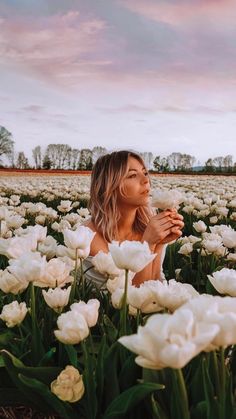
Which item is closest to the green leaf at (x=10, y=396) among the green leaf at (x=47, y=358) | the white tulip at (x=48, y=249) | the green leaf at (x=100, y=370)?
the green leaf at (x=47, y=358)

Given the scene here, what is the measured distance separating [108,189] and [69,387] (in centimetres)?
228

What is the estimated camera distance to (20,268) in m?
1.91

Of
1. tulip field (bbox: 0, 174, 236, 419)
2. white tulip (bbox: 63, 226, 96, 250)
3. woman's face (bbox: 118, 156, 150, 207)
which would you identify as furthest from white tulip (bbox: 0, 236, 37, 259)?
woman's face (bbox: 118, 156, 150, 207)

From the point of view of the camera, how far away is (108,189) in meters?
3.81

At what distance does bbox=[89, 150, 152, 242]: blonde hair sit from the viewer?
3812 millimetres

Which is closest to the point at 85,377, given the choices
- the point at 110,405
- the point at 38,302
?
the point at 110,405

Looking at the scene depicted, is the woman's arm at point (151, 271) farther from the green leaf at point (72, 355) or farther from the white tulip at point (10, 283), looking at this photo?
the green leaf at point (72, 355)

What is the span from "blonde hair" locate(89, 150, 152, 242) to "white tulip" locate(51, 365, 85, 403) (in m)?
2.23

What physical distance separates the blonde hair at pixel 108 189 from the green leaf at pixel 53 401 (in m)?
2.16

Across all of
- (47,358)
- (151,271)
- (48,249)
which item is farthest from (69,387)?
(151,271)

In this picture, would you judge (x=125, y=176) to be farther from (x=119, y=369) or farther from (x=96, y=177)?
(x=119, y=369)

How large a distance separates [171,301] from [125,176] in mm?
2193

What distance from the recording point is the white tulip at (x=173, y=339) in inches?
40.6

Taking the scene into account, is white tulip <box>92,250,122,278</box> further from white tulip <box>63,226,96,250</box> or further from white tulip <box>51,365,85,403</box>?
white tulip <box>51,365,85,403</box>
